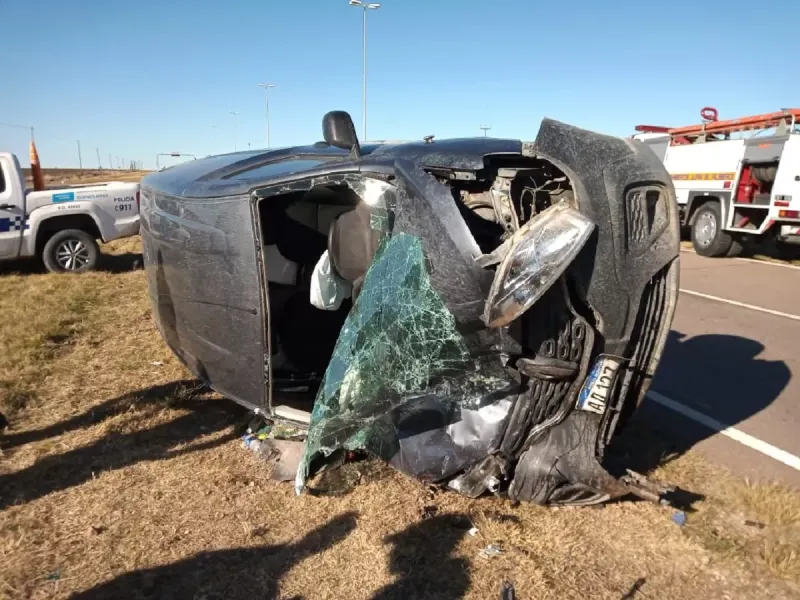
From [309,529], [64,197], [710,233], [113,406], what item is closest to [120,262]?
[64,197]

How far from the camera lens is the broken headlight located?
2.27 m

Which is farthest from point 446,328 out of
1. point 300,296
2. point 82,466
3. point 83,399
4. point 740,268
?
point 740,268

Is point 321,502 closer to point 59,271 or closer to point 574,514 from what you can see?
point 574,514

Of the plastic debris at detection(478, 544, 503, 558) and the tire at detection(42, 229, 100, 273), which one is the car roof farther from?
the tire at detection(42, 229, 100, 273)

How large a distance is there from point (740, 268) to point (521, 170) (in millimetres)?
9629

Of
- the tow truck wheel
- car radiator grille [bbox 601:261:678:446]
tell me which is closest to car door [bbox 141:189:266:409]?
car radiator grille [bbox 601:261:678:446]

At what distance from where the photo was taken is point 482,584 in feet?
7.87

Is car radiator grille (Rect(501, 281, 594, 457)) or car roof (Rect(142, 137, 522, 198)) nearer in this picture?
car radiator grille (Rect(501, 281, 594, 457))

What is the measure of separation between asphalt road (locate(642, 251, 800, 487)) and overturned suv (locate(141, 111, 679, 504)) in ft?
4.35

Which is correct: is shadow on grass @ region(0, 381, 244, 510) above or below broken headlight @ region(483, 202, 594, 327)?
below

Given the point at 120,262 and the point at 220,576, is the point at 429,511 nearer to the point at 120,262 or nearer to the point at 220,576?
the point at 220,576

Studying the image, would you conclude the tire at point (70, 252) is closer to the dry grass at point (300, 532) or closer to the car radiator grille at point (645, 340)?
the dry grass at point (300, 532)

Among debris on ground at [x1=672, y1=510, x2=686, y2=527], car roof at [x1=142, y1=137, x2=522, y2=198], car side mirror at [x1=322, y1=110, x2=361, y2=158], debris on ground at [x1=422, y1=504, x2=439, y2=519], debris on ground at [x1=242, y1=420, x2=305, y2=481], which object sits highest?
car side mirror at [x1=322, y1=110, x2=361, y2=158]

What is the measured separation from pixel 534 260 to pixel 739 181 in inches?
438
